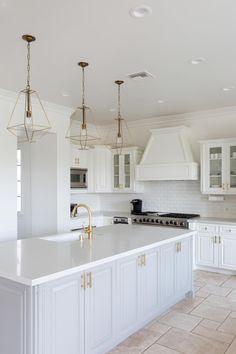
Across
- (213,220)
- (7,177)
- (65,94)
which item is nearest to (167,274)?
(213,220)

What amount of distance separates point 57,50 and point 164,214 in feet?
13.0

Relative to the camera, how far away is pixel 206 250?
5555 millimetres

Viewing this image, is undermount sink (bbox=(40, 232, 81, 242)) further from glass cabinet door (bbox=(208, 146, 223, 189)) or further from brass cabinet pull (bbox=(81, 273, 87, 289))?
glass cabinet door (bbox=(208, 146, 223, 189))

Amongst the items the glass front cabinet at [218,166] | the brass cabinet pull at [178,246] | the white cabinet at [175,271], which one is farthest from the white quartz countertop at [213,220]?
the brass cabinet pull at [178,246]

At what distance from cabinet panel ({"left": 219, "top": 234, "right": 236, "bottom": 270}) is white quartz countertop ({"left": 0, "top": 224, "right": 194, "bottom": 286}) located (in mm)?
1612

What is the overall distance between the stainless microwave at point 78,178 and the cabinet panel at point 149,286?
3.31 metres

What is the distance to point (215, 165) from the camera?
576 cm

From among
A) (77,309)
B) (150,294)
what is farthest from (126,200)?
(77,309)

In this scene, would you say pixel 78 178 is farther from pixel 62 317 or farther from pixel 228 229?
pixel 62 317

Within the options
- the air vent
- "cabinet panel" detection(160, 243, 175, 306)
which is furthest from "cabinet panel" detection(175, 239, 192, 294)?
the air vent

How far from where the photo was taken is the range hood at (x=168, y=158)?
5.96 m

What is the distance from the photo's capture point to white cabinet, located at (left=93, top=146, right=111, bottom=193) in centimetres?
697

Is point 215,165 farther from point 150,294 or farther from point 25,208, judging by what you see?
point 25,208

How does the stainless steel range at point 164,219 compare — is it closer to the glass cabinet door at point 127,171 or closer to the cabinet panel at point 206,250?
the cabinet panel at point 206,250
